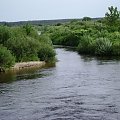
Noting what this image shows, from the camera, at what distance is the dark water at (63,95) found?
2797 cm

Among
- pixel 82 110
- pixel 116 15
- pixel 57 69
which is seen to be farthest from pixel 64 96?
pixel 116 15

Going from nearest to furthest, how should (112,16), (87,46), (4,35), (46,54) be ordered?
(4,35) < (46,54) < (87,46) < (112,16)

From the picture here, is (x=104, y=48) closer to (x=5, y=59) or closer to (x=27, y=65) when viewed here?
(x=27, y=65)

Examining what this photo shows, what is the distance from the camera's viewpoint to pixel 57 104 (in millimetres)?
30984

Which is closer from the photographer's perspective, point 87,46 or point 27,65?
point 27,65

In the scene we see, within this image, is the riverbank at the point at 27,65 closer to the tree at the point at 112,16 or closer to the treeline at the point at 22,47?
the treeline at the point at 22,47

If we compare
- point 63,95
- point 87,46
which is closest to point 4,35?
point 87,46

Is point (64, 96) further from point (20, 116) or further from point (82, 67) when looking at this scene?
point (82, 67)

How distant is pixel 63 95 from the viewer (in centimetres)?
3444

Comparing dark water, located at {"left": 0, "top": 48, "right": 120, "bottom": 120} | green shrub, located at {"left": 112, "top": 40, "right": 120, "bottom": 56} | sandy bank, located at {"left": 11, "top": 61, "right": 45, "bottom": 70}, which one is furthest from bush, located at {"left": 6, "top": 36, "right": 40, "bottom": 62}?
green shrub, located at {"left": 112, "top": 40, "right": 120, "bottom": 56}

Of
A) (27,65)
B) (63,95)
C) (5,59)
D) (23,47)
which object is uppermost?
(23,47)

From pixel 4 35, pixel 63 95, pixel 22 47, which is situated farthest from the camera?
pixel 4 35

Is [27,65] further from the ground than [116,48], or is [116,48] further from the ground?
[116,48]

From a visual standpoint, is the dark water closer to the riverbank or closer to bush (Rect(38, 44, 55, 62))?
the riverbank
